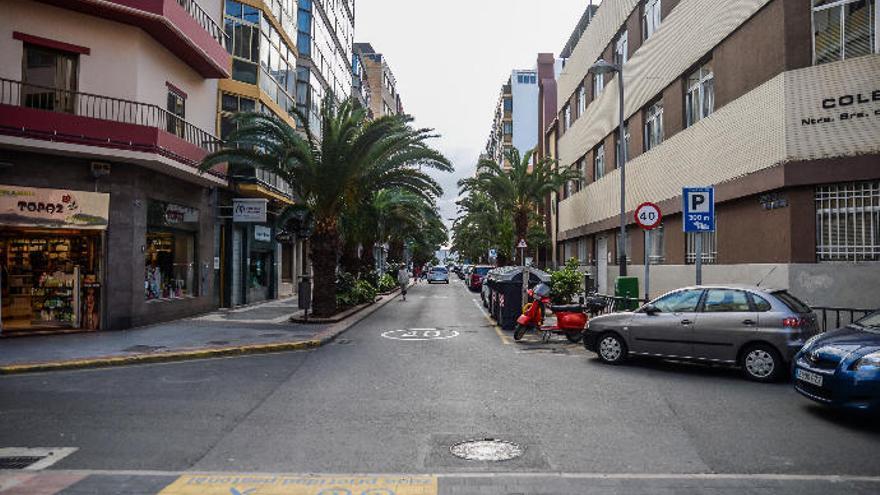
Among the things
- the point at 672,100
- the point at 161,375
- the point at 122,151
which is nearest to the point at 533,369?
the point at 161,375

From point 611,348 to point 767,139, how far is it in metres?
6.57

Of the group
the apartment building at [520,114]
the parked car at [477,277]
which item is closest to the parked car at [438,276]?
the parked car at [477,277]

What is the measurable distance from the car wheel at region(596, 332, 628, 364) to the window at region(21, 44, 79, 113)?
1365cm

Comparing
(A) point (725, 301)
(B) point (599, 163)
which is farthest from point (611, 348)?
(B) point (599, 163)

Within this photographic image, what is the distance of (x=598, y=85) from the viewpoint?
1142 inches

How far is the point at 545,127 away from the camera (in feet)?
156

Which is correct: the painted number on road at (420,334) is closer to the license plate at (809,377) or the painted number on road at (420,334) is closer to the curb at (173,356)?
the curb at (173,356)

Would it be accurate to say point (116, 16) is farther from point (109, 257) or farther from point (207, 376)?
point (207, 376)

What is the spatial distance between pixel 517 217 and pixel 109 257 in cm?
2477

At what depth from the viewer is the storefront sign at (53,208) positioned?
547 inches

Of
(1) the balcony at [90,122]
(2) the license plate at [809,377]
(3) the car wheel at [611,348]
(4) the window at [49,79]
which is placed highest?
(4) the window at [49,79]

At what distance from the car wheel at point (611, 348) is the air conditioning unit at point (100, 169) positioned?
1250 centimetres

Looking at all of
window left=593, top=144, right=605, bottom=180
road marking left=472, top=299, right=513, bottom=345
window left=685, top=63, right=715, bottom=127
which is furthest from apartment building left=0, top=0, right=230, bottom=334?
window left=593, top=144, right=605, bottom=180

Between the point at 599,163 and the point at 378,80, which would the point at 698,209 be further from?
the point at 378,80
